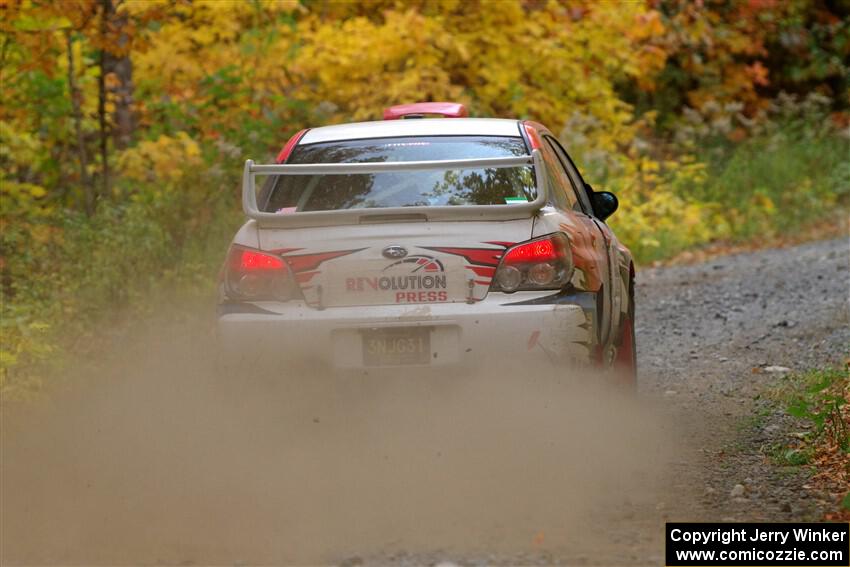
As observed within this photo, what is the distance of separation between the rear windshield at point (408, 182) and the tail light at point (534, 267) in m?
0.43

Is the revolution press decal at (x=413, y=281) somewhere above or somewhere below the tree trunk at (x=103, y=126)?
above

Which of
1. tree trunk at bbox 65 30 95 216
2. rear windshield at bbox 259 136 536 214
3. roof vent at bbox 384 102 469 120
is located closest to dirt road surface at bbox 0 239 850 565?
rear windshield at bbox 259 136 536 214

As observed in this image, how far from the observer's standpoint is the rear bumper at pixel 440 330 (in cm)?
561

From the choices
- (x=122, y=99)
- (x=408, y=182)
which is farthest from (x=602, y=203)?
(x=122, y=99)

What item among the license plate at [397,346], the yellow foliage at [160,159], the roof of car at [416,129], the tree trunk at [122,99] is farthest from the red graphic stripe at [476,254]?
the tree trunk at [122,99]

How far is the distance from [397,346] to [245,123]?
870 cm

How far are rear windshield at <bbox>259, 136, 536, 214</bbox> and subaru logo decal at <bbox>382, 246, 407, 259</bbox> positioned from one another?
41 centimetres

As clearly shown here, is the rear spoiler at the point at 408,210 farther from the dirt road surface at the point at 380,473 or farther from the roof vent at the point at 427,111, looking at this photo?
the roof vent at the point at 427,111

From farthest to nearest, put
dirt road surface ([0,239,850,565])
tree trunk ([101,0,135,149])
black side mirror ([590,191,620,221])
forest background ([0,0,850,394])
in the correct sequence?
tree trunk ([101,0,135,149])
forest background ([0,0,850,394])
black side mirror ([590,191,620,221])
dirt road surface ([0,239,850,565])

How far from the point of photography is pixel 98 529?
204 inches

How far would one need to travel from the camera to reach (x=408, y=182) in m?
6.23

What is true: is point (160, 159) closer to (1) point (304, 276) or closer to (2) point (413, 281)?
(1) point (304, 276)

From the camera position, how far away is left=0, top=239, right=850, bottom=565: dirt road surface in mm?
4848

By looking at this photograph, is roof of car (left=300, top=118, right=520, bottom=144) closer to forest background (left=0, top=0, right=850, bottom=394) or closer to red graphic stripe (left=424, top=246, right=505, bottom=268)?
red graphic stripe (left=424, top=246, right=505, bottom=268)
